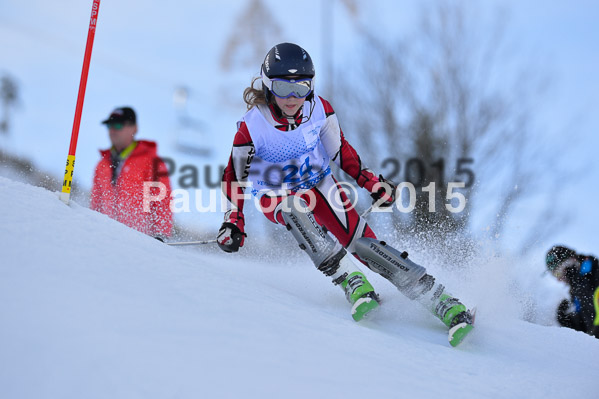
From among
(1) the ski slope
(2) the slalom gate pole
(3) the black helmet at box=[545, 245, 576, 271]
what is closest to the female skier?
(1) the ski slope

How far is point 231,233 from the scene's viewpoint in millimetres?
3230

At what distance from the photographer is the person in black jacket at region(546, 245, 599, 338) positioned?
5559mm

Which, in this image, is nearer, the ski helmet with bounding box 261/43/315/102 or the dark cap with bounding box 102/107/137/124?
the ski helmet with bounding box 261/43/315/102

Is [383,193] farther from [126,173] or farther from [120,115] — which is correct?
[120,115]

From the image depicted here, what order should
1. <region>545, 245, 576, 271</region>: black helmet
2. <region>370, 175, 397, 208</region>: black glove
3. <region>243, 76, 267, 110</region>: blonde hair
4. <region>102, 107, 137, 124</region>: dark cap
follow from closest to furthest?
<region>243, 76, 267, 110</region>: blonde hair → <region>370, 175, 397, 208</region>: black glove → <region>102, 107, 137, 124</region>: dark cap → <region>545, 245, 576, 271</region>: black helmet

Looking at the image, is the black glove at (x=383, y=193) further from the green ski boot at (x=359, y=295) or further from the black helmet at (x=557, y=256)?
the black helmet at (x=557, y=256)

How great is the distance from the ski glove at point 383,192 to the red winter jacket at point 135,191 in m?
2.05

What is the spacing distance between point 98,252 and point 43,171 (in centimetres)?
1340

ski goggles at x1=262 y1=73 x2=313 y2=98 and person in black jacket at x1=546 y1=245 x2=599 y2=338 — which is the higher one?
ski goggles at x1=262 y1=73 x2=313 y2=98

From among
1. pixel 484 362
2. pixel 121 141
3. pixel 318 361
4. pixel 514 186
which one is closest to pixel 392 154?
pixel 514 186

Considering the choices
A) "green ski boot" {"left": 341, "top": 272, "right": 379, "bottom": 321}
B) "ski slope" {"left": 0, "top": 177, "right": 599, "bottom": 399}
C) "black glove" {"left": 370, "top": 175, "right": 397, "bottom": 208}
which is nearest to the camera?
"ski slope" {"left": 0, "top": 177, "right": 599, "bottom": 399}

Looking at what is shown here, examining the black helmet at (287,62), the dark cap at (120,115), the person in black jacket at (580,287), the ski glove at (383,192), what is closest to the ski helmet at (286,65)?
the black helmet at (287,62)

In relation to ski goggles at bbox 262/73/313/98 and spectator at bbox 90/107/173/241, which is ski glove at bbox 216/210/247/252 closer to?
ski goggles at bbox 262/73/313/98

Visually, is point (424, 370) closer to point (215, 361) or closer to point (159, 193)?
point (215, 361)
